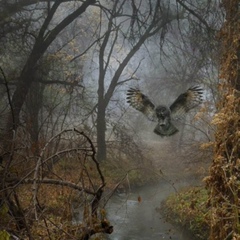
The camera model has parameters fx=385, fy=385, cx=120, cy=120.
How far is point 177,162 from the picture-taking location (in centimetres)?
1900

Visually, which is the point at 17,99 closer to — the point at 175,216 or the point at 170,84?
the point at 175,216

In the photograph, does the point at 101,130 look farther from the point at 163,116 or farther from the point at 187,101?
the point at 187,101

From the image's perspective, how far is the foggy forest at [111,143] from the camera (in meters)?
4.27

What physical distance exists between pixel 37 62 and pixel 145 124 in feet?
38.3

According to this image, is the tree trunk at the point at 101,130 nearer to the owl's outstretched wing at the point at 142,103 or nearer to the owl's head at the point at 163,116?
the owl's outstretched wing at the point at 142,103

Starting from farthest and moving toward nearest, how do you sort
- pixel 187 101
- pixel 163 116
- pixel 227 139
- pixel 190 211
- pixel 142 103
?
1. pixel 142 103
2. pixel 163 116
3. pixel 187 101
4. pixel 190 211
5. pixel 227 139

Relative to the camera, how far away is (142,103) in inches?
329

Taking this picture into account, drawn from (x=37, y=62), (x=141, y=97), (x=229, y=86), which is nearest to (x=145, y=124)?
(x=37, y=62)

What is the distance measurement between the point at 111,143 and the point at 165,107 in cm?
845

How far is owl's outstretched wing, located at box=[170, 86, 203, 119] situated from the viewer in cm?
801

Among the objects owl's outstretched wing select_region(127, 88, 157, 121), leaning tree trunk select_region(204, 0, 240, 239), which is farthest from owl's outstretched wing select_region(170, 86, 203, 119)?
leaning tree trunk select_region(204, 0, 240, 239)

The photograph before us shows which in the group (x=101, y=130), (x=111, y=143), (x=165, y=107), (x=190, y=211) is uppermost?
(x=165, y=107)

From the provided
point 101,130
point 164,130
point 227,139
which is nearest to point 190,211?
point 227,139

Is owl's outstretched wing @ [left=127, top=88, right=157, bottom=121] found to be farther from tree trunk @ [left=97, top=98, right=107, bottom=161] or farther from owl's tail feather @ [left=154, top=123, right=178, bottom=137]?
tree trunk @ [left=97, top=98, right=107, bottom=161]
